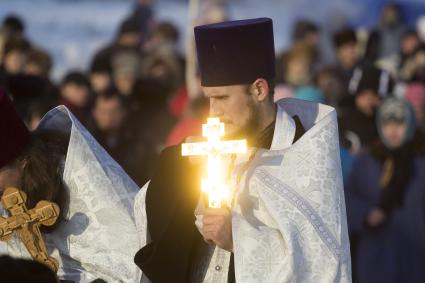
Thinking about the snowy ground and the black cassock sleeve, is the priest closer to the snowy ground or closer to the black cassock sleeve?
the black cassock sleeve

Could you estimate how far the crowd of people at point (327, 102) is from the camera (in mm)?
10961

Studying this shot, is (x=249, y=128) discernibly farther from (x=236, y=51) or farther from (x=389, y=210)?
(x=389, y=210)

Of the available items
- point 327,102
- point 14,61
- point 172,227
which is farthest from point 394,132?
point 172,227

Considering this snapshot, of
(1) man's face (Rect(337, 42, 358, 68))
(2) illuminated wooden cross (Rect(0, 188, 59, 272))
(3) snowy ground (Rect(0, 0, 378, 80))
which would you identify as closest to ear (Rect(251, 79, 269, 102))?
(2) illuminated wooden cross (Rect(0, 188, 59, 272))

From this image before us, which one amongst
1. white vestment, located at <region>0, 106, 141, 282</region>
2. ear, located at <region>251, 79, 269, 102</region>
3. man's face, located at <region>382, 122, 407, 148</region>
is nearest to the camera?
ear, located at <region>251, 79, 269, 102</region>

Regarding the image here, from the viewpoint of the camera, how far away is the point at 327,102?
1304 centimetres

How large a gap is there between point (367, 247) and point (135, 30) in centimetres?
512

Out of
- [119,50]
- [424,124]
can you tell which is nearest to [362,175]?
[424,124]

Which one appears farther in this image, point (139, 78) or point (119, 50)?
point (119, 50)

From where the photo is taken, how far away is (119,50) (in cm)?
1465

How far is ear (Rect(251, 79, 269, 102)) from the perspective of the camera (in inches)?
258

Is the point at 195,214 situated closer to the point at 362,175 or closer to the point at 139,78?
the point at 362,175

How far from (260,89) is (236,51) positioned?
0.22 m

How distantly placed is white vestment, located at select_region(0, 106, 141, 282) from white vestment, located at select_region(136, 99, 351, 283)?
0.69 m
